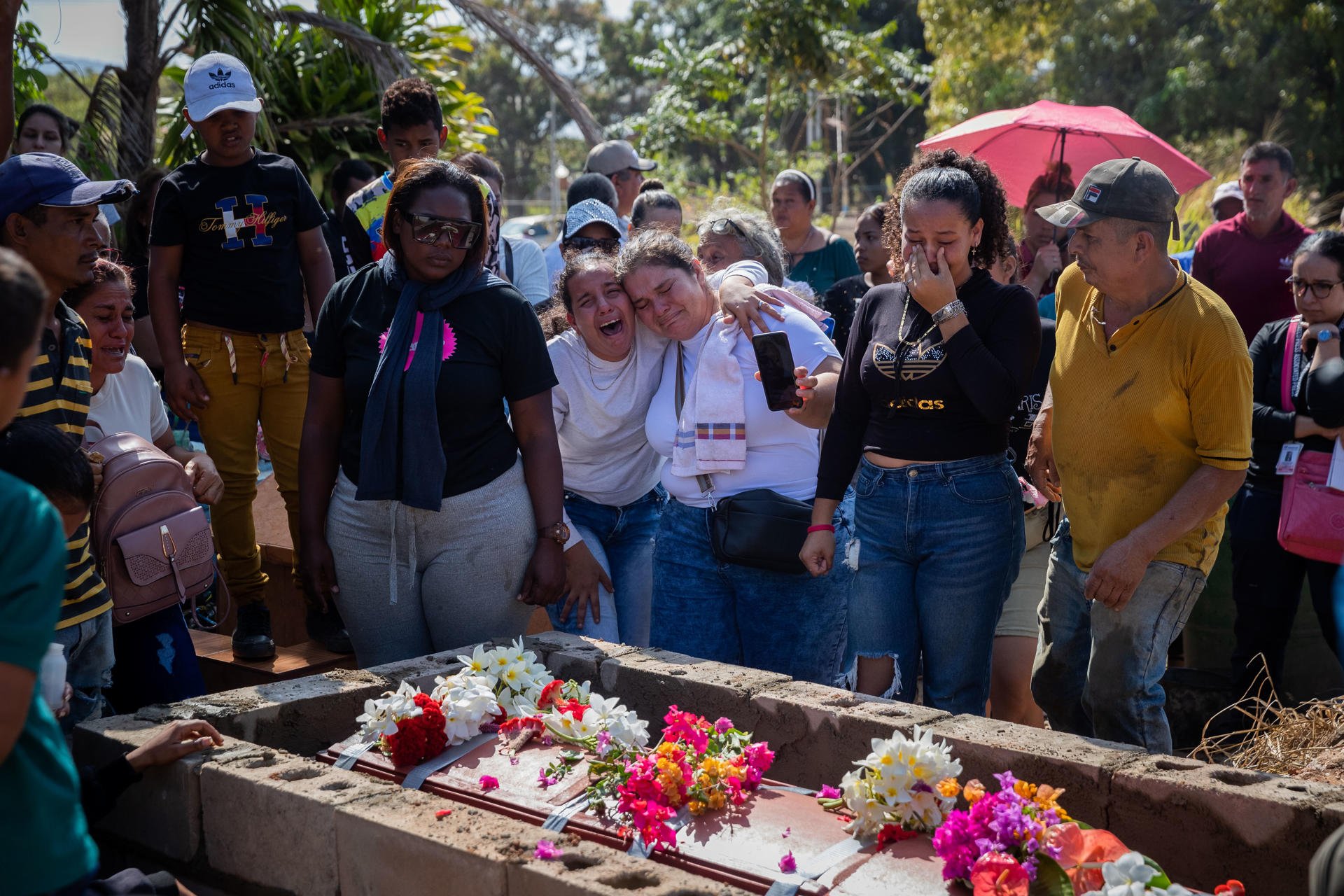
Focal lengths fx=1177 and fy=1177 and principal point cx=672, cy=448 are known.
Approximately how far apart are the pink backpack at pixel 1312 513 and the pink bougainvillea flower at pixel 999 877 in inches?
124

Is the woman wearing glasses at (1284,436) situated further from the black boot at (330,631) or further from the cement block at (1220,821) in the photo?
the black boot at (330,631)

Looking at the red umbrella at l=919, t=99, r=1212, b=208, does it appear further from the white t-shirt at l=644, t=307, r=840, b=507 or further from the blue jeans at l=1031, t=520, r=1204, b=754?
the blue jeans at l=1031, t=520, r=1204, b=754

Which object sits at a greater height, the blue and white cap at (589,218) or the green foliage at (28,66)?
the green foliage at (28,66)

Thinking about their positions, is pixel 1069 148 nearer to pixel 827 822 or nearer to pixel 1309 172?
pixel 827 822

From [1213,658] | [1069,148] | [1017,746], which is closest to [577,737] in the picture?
[1017,746]

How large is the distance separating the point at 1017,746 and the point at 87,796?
2298 mm

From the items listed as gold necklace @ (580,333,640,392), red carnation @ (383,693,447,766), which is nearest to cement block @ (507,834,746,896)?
red carnation @ (383,693,447,766)

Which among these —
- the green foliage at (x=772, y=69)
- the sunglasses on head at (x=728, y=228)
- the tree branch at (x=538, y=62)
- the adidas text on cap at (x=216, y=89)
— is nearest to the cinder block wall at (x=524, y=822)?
the sunglasses on head at (x=728, y=228)

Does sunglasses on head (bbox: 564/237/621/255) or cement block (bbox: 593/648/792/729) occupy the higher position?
sunglasses on head (bbox: 564/237/621/255)

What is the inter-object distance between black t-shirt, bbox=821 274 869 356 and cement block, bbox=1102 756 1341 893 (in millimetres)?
3578

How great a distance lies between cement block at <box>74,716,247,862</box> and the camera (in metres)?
2.98

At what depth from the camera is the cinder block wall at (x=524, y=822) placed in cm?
249

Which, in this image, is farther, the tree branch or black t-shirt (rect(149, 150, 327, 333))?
the tree branch

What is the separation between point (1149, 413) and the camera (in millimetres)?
3244
